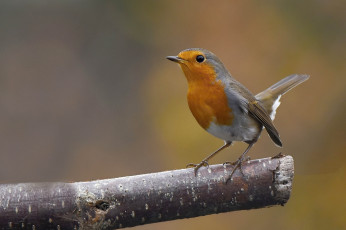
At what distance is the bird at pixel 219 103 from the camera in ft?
13.3

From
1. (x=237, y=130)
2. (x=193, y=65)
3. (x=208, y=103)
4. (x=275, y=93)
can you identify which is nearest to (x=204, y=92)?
(x=208, y=103)

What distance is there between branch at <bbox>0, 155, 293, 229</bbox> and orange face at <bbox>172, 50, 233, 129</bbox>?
2.14 feet

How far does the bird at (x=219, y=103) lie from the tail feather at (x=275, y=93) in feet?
1.78

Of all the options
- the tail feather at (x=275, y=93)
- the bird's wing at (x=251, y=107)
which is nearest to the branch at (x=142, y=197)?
the bird's wing at (x=251, y=107)

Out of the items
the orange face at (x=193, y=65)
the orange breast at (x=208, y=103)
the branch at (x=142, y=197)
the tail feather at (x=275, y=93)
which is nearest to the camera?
the branch at (x=142, y=197)

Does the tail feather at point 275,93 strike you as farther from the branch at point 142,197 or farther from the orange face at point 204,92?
the branch at point 142,197

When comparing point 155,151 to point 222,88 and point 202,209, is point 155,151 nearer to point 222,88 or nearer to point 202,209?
point 222,88

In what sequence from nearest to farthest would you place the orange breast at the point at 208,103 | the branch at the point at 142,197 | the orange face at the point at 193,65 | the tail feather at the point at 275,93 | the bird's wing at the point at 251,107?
the branch at the point at 142,197, the orange breast at the point at 208,103, the bird's wing at the point at 251,107, the orange face at the point at 193,65, the tail feather at the point at 275,93

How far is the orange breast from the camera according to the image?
4027 mm

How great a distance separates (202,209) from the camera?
332 centimetres

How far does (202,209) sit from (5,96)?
4572 mm

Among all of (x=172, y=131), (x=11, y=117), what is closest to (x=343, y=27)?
(x=172, y=131)

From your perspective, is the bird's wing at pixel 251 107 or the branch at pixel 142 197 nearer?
the branch at pixel 142 197

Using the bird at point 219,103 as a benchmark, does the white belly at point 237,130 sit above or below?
below
